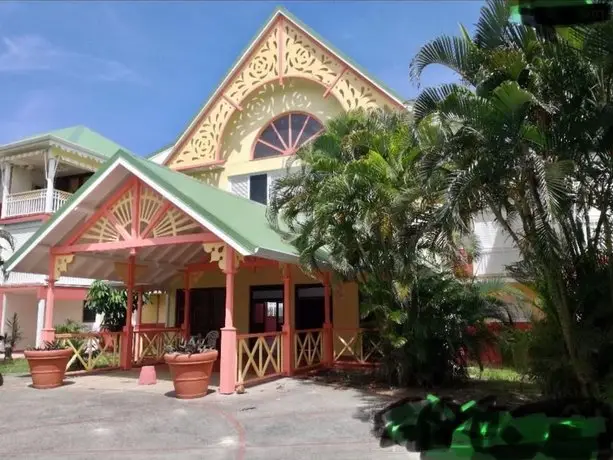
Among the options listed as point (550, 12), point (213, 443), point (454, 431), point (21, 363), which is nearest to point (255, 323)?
point (21, 363)

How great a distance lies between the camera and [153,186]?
11.5 metres

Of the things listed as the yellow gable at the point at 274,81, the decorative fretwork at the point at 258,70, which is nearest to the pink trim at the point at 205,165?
the yellow gable at the point at 274,81

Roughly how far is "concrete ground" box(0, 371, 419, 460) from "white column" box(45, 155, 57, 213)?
12.3 m

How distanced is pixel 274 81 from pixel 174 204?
8864mm

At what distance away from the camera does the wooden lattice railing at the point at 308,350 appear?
47.1 ft

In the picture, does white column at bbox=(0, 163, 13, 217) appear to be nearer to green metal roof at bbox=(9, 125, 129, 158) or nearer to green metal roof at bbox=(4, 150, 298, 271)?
green metal roof at bbox=(9, 125, 129, 158)

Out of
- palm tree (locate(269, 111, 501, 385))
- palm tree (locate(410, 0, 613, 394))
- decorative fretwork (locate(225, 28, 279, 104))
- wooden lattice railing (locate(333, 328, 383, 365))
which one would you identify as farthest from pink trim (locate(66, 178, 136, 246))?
decorative fretwork (locate(225, 28, 279, 104))

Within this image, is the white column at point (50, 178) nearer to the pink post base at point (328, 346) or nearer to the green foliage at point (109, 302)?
the green foliage at point (109, 302)

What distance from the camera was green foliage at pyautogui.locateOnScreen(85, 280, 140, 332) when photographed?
67.6 feet

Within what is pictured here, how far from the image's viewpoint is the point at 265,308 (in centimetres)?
1830

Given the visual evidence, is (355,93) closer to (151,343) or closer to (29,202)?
(151,343)

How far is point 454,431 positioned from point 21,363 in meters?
16.3

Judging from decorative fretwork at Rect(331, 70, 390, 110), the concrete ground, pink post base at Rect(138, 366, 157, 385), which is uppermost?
decorative fretwork at Rect(331, 70, 390, 110)

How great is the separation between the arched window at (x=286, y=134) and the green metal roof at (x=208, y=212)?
5497 millimetres
